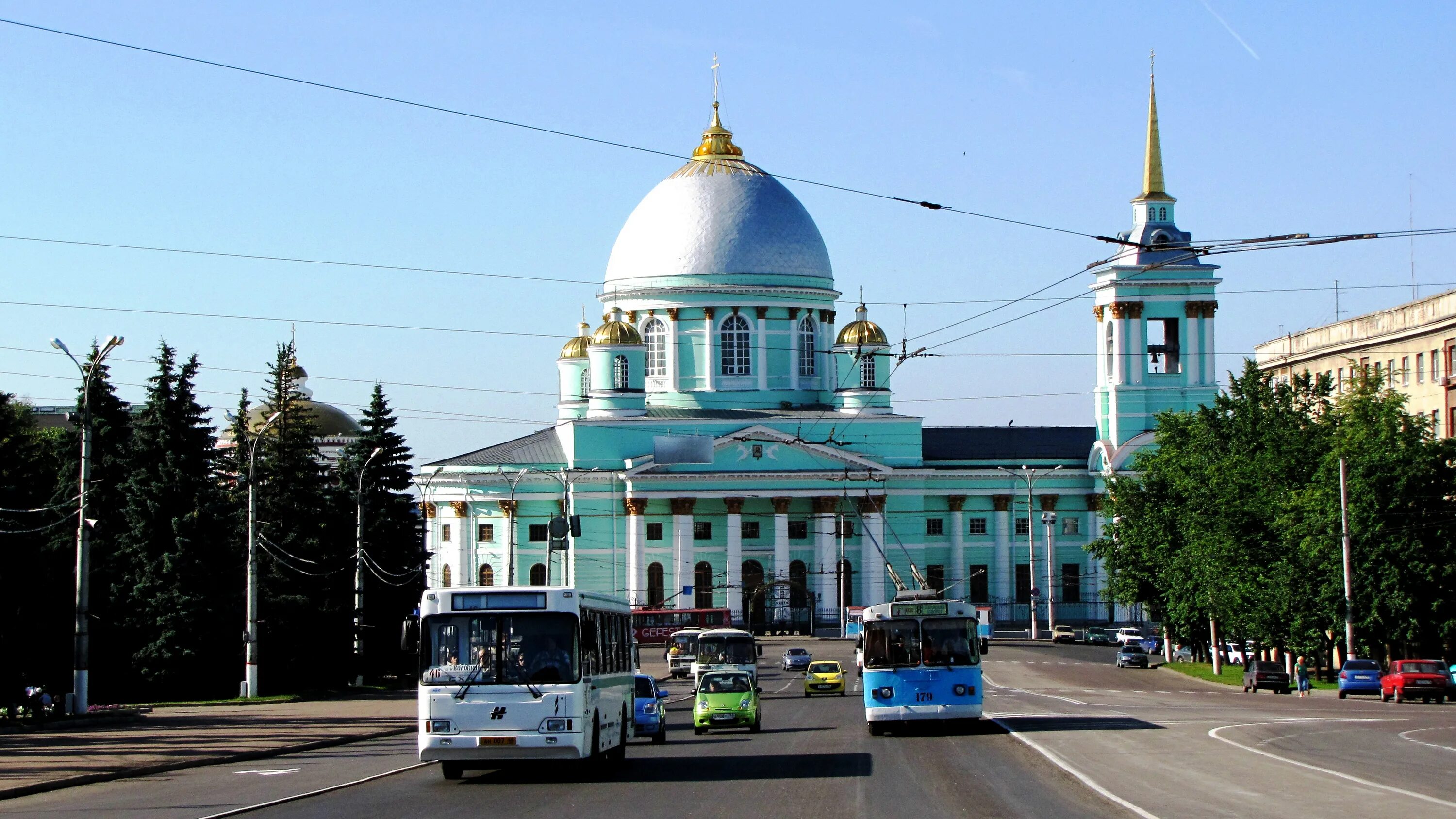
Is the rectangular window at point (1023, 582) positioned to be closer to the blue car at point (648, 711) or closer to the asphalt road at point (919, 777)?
the asphalt road at point (919, 777)

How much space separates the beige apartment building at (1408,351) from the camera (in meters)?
76.2

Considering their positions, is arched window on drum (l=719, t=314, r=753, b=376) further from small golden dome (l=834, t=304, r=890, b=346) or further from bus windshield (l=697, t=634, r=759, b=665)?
bus windshield (l=697, t=634, r=759, b=665)

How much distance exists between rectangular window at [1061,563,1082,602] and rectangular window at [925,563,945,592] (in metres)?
6.18

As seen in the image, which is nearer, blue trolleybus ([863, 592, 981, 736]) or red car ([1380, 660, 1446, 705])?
blue trolleybus ([863, 592, 981, 736])

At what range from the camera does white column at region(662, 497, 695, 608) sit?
317ft

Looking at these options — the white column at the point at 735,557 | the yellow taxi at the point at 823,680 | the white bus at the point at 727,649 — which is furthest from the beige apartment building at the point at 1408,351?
the white column at the point at 735,557

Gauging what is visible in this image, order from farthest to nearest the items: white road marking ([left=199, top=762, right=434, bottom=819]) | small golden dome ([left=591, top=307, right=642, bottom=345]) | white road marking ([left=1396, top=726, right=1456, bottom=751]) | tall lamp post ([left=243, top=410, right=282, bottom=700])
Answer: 1. small golden dome ([left=591, top=307, right=642, bottom=345])
2. tall lamp post ([left=243, top=410, right=282, bottom=700])
3. white road marking ([left=1396, top=726, right=1456, bottom=751])
4. white road marking ([left=199, top=762, right=434, bottom=819])

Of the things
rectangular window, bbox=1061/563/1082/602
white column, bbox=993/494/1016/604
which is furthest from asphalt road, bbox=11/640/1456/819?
rectangular window, bbox=1061/563/1082/602

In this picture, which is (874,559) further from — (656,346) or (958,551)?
(656,346)

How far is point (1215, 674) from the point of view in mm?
64125

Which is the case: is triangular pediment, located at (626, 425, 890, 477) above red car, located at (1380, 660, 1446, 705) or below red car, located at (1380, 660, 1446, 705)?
above

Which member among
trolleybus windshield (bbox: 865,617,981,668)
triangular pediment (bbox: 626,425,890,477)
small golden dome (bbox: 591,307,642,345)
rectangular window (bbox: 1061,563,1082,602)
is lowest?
trolleybus windshield (bbox: 865,617,981,668)

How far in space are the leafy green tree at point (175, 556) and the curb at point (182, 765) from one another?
48.7ft

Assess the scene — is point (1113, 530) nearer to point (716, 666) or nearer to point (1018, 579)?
point (1018, 579)
